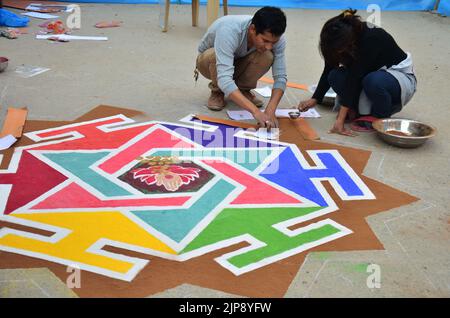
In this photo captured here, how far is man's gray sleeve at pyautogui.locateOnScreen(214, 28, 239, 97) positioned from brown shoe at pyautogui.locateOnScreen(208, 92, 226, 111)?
45 centimetres

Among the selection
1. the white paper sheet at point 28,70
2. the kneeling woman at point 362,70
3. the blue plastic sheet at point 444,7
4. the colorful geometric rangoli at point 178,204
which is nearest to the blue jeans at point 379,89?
the kneeling woman at point 362,70

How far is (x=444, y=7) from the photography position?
23.3ft

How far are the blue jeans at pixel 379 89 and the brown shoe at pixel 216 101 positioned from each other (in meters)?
0.80

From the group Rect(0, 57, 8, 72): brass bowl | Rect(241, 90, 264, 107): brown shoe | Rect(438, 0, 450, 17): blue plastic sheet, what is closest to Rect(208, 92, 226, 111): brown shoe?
Rect(241, 90, 264, 107): brown shoe

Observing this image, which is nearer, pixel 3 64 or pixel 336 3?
pixel 3 64

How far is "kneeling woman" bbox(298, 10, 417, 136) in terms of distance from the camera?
8.99ft

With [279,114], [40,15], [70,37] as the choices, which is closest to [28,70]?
[70,37]

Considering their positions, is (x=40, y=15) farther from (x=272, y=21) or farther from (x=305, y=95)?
(x=272, y=21)

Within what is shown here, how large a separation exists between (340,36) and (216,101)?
1.12 metres

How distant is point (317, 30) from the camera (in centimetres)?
608

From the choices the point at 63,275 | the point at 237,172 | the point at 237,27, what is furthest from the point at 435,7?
the point at 63,275

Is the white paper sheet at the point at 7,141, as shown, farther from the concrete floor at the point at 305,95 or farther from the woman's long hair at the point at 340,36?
the woman's long hair at the point at 340,36

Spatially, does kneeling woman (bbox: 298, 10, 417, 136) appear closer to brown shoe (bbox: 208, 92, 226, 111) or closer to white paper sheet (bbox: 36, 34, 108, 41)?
brown shoe (bbox: 208, 92, 226, 111)

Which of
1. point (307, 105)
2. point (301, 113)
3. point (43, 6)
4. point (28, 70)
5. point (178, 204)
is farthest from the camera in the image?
point (43, 6)
